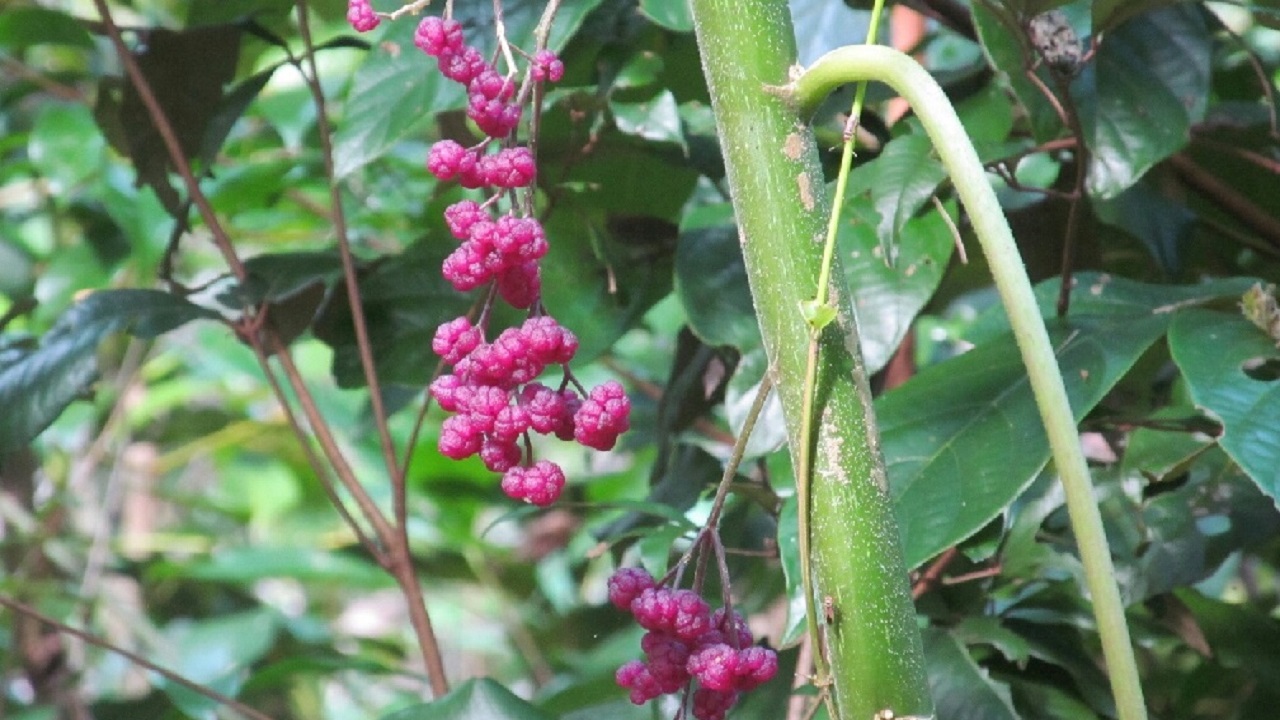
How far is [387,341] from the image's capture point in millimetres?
767

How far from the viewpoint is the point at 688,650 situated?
1.39 ft

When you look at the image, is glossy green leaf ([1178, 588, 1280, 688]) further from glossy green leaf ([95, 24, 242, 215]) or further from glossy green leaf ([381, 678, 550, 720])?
glossy green leaf ([95, 24, 242, 215])

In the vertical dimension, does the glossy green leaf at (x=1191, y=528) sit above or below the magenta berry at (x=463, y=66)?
below

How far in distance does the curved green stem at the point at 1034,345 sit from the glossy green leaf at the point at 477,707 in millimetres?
269

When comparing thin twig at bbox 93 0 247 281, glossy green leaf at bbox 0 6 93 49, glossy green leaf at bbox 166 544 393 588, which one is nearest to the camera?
thin twig at bbox 93 0 247 281

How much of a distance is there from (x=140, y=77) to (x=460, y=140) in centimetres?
19

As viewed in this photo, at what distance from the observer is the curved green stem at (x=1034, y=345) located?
0.33 metres

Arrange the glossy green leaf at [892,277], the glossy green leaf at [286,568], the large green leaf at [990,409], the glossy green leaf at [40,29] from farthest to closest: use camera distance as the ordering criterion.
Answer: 1. the glossy green leaf at [286,568]
2. the glossy green leaf at [40,29]
3. the glossy green leaf at [892,277]
4. the large green leaf at [990,409]

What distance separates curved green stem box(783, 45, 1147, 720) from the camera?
33cm

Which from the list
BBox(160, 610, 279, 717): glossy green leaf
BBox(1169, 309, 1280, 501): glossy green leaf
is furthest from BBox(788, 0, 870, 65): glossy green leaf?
BBox(160, 610, 279, 717): glossy green leaf

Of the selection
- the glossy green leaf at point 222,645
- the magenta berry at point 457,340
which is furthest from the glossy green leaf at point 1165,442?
the glossy green leaf at point 222,645

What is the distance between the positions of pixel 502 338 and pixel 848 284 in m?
0.11

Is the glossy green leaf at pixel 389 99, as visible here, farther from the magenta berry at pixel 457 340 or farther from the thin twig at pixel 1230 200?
the thin twig at pixel 1230 200

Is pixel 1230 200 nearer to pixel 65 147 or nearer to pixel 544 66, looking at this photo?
pixel 544 66
